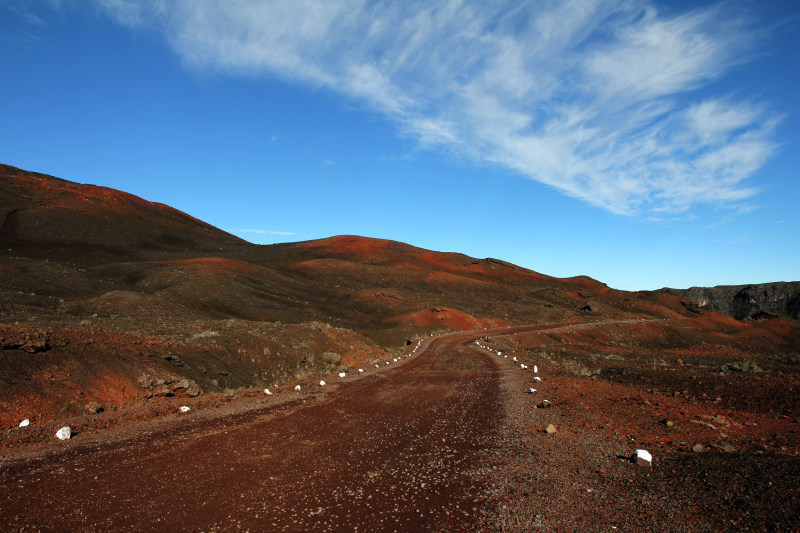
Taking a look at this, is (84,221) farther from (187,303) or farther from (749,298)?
(749,298)

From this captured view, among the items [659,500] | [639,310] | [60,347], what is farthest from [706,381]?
[639,310]

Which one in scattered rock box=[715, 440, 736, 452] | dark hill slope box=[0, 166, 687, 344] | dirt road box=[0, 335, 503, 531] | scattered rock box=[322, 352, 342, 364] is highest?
dark hill slope box=[0, 166, 687, 344]

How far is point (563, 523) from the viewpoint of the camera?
192 inches

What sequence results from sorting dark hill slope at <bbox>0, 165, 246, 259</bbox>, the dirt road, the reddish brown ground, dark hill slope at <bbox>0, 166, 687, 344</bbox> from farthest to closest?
1. dark hill slope at <bbox>0, 165, 246, 259</bbox>
2. dark hill slope at <bbox>0, 166, 687, 344</bbox>
3. the dirt road
4. the reddish brown ground

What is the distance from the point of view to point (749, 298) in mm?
118375

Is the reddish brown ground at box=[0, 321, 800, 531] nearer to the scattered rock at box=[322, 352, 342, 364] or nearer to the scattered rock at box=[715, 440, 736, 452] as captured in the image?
the scattered rock at box=[715, 440, 736, 452]

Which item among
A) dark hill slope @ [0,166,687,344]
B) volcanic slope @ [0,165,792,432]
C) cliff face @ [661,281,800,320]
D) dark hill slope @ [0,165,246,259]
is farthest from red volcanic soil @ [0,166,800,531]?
cliff face @ [661,281,800,320]

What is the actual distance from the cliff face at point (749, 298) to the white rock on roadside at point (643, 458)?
119051 millimetres

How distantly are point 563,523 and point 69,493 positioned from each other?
21.3 ft

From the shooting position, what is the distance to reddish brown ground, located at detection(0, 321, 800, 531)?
504 cm

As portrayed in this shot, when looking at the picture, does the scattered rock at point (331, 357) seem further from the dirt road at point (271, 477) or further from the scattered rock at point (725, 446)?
the scattered rock at point (725, 446)

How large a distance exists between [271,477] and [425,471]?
2.39 meters

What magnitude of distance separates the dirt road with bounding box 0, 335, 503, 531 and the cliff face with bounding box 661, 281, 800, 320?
11993 cm

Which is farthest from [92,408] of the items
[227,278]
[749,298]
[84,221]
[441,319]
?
[749,298]
